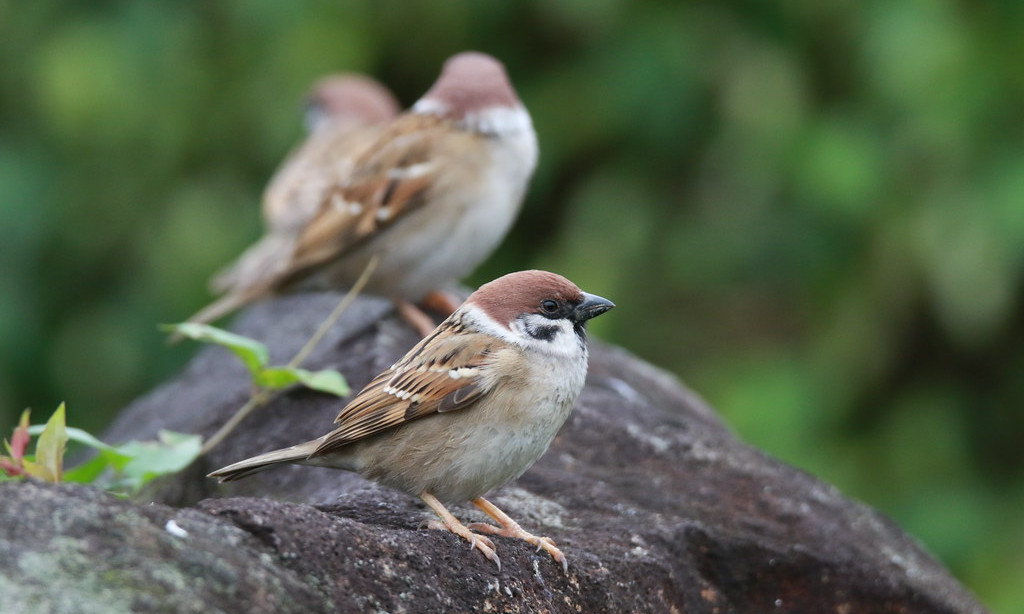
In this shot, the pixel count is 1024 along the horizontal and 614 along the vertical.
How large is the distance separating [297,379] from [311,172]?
8.81ft

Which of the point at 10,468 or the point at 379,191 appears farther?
the point at 379,191

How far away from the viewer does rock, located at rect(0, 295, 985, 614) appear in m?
1.84

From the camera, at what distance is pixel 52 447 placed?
7.77ft

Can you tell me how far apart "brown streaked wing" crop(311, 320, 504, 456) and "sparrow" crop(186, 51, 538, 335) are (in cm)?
141

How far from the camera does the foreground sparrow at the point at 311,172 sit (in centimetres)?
499

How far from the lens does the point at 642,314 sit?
5.87 metres

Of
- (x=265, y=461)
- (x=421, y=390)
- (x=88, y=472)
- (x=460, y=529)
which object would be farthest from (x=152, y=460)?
(x=460, y=529)

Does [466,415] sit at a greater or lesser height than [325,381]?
greater

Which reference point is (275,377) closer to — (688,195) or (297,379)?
(297,379)

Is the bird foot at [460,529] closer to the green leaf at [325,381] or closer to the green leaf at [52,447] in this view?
the green leaf at [325,381]

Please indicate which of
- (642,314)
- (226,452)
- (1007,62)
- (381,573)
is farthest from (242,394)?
(1007,62)

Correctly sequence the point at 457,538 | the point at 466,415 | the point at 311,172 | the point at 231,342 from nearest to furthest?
the point at 457,538, the point at 466,415, the point at 231,342, the point at 311,172

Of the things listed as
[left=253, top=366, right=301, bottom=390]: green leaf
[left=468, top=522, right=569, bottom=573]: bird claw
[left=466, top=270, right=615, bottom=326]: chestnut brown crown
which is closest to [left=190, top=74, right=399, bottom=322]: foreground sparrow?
[left=253, top=366, right=301, bottom=390]: green leaf

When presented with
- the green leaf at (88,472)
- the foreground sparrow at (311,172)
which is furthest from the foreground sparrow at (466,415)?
the foreground sparrow at (311,172)
